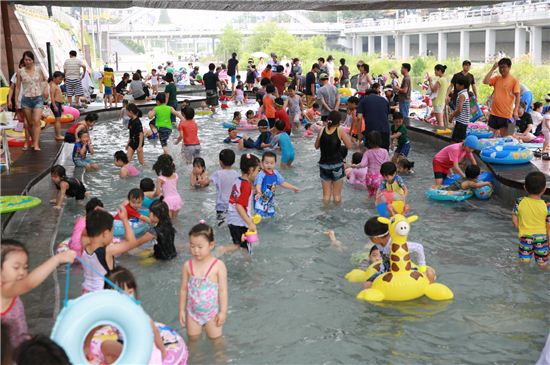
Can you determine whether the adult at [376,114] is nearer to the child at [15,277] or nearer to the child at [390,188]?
the child at [390,188]

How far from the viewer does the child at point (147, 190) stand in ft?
26.6

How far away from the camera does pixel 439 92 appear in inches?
589

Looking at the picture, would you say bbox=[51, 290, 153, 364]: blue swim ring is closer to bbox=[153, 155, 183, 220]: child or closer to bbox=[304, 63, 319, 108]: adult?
bbox=[153, 155, 183, 220]: child

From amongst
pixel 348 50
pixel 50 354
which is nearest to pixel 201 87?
pixel 50 354

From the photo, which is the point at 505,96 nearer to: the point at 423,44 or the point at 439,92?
→ the point at 439,92

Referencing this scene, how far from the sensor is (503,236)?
8.28m

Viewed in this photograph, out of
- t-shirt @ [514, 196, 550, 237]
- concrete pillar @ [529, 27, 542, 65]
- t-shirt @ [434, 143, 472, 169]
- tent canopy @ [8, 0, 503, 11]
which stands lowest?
t-shirt @ [514, 196, 550, 237]

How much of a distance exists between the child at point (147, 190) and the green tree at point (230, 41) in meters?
90.3

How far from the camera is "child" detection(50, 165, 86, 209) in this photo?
923cm

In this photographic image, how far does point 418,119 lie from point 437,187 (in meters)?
7.25

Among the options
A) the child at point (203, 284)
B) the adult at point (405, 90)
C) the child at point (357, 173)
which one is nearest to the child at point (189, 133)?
the child at point (357, 173)

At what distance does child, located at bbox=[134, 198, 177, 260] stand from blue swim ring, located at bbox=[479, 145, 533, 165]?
572cm

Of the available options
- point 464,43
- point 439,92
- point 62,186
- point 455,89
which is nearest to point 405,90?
point 439,92

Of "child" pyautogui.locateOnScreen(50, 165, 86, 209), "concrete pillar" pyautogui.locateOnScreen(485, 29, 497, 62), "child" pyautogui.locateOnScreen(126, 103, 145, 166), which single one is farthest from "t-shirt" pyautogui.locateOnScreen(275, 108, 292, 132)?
"concrete pillar" pyautogui.locateOnScreen(485, 29, 497, 62)
